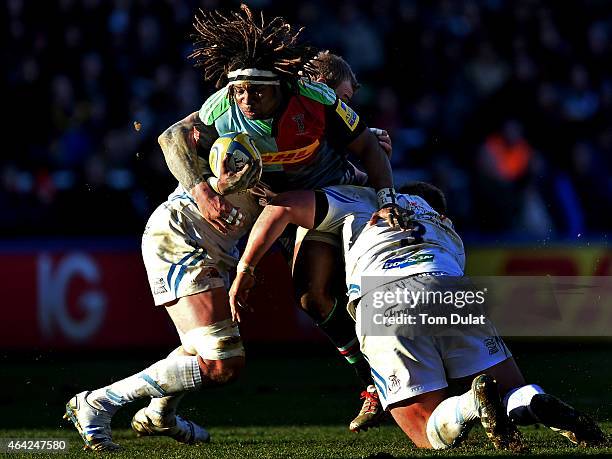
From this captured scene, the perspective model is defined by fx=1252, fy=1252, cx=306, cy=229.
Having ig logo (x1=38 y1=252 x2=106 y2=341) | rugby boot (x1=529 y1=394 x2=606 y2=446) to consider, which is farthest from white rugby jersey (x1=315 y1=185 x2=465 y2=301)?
ig logo (x1=38 y1=252 x2=106 y2=341)

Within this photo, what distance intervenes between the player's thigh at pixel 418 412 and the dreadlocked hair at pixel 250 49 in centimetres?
198

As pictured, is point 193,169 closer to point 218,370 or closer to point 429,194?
point 218,370

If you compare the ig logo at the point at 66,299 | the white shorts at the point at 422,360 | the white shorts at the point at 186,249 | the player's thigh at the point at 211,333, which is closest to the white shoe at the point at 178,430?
the player's thigh at the point at 211,333

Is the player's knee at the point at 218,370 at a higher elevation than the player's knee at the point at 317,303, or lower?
lower

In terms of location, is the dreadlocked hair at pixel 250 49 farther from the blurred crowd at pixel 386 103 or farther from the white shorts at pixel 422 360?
the blurred crowd at pixel 386 103

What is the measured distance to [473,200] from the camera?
13.1 meters

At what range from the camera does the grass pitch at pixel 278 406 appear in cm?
651

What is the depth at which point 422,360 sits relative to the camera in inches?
243

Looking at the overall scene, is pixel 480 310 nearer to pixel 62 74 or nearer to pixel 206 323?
pixel 206 323

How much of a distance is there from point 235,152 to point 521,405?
2028 mm

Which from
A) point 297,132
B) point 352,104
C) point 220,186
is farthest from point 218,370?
point 352,104

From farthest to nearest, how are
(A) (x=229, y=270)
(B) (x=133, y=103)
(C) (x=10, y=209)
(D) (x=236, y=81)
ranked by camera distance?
(B) (x=133, y=103) < (C) (x=10, y=209) < (A) (x=229, y=270) < (D) (x=236, y=81)

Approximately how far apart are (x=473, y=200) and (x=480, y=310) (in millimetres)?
6785

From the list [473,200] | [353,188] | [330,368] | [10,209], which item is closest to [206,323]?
[353,188]
